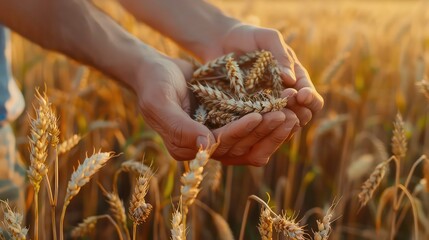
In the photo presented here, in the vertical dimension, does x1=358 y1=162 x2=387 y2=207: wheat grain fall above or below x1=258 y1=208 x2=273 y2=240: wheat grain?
below

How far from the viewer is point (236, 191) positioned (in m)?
2.98

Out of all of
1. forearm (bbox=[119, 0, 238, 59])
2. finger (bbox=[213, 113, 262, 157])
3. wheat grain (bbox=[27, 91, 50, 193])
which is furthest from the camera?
forearm (bbox=[119, 0, 238, 59])

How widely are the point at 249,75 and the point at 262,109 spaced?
18cm

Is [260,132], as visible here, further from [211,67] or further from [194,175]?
[194,175]

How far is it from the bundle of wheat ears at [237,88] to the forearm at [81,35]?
7.5 inches

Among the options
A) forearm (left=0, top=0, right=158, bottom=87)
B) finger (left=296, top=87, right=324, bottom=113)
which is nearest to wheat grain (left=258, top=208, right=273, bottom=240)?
finger (left=296, top=87, right=324, bottom=113)

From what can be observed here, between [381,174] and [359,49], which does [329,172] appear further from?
[381,174]

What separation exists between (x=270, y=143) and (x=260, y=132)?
64 mm

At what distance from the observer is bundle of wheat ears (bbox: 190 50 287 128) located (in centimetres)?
143

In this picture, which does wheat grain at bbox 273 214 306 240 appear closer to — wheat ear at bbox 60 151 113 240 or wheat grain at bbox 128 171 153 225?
wheat grain at bbox 128 171 153 225

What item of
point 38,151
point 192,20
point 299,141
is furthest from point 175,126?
point 299,141

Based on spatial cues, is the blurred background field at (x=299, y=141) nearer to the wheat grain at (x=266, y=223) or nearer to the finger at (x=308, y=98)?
the finger at (x=308, y=98)

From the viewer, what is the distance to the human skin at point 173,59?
146cm

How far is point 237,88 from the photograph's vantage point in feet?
5.01
